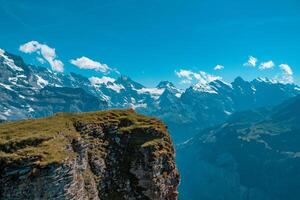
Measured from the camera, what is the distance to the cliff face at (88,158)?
33906mm

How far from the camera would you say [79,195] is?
36.8 m

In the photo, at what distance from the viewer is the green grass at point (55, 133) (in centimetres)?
3475

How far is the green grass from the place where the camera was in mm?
34750

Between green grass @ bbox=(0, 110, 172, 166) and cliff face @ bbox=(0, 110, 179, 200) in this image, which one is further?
green grass @ bbox=(0, 110, 172, 166)

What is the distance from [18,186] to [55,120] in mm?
12330

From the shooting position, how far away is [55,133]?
130 feet

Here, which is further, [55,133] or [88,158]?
[88,158]

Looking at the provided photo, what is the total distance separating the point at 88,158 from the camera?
44375mm

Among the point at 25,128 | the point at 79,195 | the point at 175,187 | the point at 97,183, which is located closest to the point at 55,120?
the point at 25,128

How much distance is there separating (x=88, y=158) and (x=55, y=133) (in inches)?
228

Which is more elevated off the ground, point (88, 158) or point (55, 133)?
point (55, 133)

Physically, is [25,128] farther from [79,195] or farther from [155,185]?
[155,185]

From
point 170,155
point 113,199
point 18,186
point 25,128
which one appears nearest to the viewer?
point 18,186

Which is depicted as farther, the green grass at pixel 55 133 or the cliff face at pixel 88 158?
the green grass at pixel 55 133
